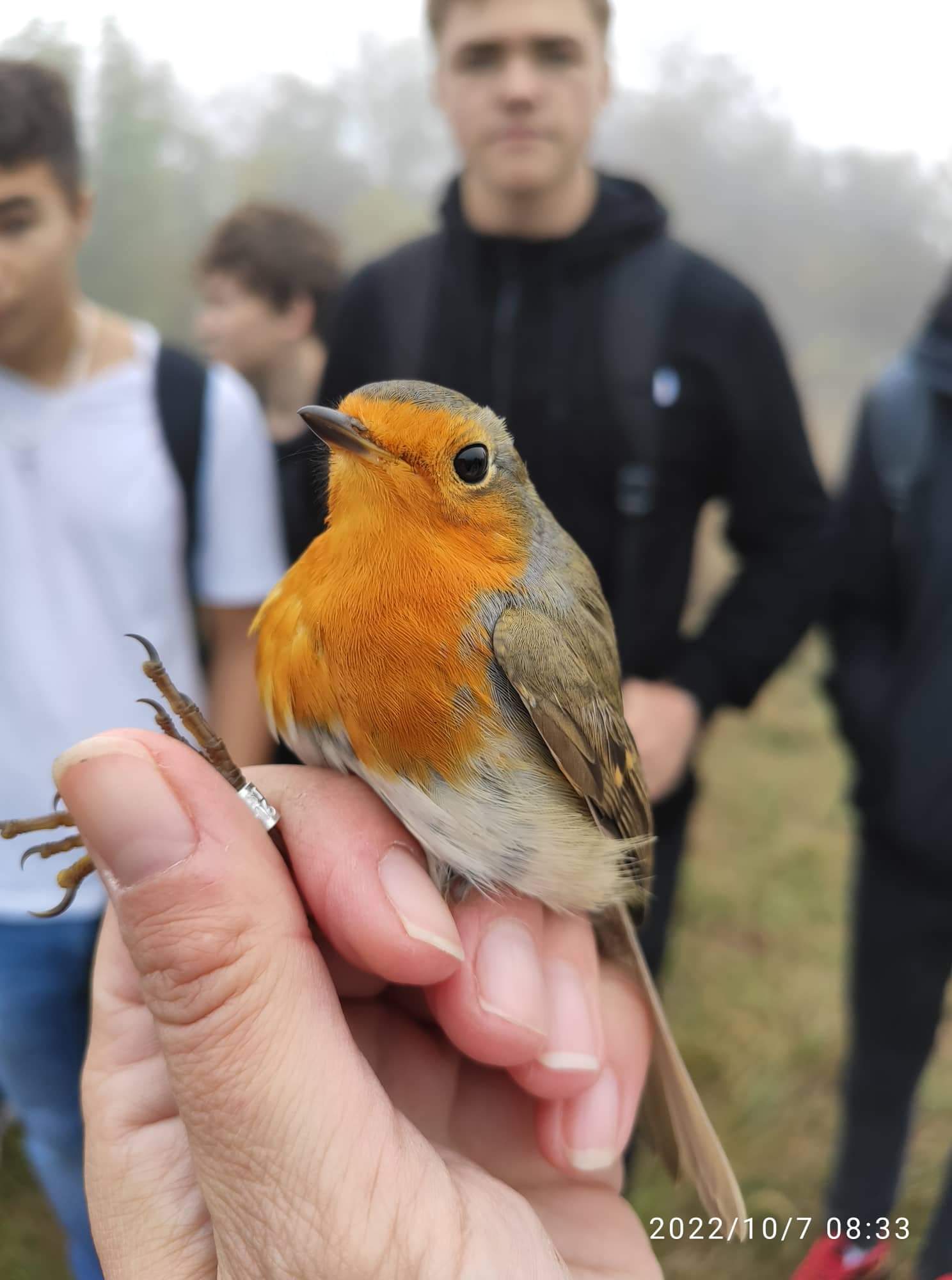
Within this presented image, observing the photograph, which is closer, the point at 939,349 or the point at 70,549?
the point at 70,549

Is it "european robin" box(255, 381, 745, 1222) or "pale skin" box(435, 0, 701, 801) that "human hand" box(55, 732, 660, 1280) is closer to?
"european robin" box(255, 381, 745, 1222)

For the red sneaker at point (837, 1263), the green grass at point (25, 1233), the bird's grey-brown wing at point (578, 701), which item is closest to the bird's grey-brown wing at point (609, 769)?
the bird's grey-brown wing at point (578, 701)

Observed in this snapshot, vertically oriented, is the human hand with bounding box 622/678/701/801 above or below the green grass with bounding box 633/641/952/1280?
above

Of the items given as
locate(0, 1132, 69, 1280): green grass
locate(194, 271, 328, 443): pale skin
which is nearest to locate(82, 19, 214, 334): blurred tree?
locate(194, 271, 328, 443): pale skin

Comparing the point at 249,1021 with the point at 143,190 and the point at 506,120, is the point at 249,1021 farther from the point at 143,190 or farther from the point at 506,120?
the point at 143,190

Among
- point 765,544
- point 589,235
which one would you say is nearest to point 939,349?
point 765,544

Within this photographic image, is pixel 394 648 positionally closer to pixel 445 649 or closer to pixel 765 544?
pixel 445 649

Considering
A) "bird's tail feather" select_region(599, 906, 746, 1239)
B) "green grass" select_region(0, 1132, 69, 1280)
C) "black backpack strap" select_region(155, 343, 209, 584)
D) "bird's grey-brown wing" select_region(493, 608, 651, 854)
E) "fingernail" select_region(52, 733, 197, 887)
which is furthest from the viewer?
"black backpack strap" select_region(155, 343, 209, 584)
